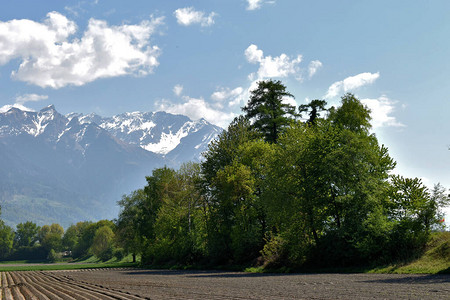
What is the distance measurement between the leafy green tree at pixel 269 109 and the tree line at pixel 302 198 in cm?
17

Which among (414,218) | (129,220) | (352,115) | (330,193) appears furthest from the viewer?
(129,220)

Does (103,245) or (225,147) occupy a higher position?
(225,147)

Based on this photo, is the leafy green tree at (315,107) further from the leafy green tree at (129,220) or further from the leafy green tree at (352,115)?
the leafy green tree at (129,220)

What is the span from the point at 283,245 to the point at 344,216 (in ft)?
24.3

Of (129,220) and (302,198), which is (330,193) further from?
(129,220)

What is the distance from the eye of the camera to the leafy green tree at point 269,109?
5966cm

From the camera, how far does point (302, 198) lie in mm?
37812

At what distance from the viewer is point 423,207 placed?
32719 mm

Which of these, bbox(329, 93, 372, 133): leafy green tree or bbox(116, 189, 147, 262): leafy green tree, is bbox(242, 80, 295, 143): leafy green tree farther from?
bbox(116, 189, 147, 262): leafy green tree

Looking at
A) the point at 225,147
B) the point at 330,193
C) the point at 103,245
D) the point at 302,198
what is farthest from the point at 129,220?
the point at 103,245

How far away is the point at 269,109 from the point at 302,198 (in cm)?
2490

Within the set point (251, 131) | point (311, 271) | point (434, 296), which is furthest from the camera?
point (251, 131)

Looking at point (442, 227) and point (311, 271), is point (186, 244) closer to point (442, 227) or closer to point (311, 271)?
point (311, 271)

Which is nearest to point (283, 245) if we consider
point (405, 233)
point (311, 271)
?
point (311, 271)
